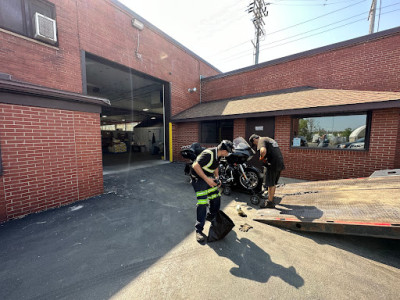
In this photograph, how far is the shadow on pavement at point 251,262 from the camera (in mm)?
2025

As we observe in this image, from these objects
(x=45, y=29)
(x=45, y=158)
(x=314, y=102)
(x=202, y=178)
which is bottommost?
(x=202, y=178)

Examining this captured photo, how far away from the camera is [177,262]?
2312mm

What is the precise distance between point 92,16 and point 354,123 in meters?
10.4

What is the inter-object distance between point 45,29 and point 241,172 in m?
6.87

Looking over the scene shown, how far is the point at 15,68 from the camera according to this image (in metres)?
4.16

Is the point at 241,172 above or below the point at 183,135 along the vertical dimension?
below

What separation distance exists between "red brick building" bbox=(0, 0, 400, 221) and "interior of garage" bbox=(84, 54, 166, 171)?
0.92ft

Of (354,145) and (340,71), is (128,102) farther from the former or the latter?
(354,145)

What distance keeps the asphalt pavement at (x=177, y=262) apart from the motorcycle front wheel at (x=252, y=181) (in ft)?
3.88

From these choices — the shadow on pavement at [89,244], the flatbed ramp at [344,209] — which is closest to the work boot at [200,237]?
the shadow on pavement at [89,244]

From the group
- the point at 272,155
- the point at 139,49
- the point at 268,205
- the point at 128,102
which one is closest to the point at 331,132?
the point at 272,155

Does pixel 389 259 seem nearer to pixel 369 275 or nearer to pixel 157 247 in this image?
pixel 369 275

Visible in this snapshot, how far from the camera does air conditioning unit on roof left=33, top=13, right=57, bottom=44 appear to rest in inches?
169

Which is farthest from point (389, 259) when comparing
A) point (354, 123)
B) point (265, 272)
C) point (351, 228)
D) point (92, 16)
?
point (92, 16)
